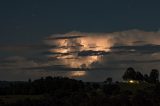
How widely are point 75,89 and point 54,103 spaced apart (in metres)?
50.3

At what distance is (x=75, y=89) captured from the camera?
596ft

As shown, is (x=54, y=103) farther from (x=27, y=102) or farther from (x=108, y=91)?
(x=108, y=91)

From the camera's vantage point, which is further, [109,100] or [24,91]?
[24,91]

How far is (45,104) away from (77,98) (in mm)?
13237

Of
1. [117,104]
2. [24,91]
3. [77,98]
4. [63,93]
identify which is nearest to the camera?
[117,104]

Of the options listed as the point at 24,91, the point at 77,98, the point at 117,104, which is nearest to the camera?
the point at 117,104

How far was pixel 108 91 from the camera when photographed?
16588 cm

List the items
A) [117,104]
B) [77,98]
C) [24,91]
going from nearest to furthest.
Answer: [117,104]
[77,98]
[24,91]

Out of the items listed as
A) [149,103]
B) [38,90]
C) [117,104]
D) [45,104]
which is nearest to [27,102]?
[45,104]

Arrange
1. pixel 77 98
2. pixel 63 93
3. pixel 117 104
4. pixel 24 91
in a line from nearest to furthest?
pixel 117 104, pixel 77 98, pixel 63 93, pixel 24 91

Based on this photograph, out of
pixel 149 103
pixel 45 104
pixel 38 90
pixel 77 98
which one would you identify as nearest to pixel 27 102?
pixel 45 104

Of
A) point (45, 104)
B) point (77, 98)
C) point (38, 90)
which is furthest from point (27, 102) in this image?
point (38, 90)

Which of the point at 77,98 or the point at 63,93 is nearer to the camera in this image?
the point at 77,98

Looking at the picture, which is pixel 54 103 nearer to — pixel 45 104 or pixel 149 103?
pixel 45 104
